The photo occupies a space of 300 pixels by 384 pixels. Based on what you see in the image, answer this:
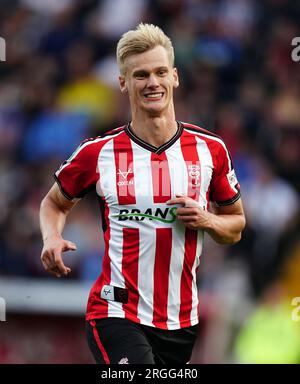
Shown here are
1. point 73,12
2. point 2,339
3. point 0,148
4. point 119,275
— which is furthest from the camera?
point 73,12

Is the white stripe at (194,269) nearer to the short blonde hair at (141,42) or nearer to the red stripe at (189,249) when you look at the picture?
the red stripe at (189,249)

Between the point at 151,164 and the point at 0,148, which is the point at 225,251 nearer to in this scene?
the point at 0,148

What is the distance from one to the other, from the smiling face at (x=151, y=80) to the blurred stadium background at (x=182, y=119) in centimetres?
437

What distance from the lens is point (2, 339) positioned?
9.83 meters

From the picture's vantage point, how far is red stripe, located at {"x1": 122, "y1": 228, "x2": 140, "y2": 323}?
5539 millimetres

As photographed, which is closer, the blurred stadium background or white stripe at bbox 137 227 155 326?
white stripe at bbox 137 227 155 326

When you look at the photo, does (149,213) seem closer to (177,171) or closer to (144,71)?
(177,171)

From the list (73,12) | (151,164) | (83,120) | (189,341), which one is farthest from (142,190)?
(73,12)

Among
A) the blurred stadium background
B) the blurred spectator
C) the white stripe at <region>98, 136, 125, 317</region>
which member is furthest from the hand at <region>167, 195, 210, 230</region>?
the blurred spectator

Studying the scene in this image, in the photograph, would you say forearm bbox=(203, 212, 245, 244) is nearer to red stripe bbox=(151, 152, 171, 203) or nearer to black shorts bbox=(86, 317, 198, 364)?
red stripe bbox=(151, 152, 171, 203)

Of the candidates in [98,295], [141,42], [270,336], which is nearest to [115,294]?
[98,295]

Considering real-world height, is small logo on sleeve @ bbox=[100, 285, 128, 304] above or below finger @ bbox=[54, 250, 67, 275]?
below

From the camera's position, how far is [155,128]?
571 cm
